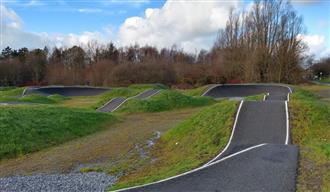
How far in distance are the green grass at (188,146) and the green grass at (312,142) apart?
2.39m

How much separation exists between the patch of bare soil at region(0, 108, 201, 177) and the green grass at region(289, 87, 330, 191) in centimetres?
627

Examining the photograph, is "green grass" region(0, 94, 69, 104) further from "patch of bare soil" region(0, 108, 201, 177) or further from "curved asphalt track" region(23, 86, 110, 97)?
"patch of bare soil" region(0, 108, 201, 177)

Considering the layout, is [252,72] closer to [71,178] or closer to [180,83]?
[180,83]

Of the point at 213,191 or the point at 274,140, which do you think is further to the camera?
the point at 274,140

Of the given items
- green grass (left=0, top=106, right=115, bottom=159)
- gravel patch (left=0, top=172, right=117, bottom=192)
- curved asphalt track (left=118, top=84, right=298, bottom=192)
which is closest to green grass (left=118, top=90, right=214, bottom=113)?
green grass (left=0, top=106, right=115, bottom=159)

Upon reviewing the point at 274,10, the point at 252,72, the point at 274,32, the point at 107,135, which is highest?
the point at 274,10

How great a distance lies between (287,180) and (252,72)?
46879mm

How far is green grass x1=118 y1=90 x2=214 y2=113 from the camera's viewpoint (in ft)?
92.2

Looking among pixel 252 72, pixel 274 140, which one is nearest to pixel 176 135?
pixel 274 140

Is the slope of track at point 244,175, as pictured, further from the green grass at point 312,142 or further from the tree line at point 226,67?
the tree line at point 226,67

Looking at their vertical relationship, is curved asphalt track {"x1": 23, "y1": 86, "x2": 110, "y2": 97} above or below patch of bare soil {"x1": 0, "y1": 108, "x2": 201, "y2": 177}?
above

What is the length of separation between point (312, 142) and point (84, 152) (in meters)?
8.12

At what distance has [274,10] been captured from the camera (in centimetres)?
5697

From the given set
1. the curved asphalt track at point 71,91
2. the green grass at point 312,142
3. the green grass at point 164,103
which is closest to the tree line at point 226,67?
the curved asphalt track at point 71,91
